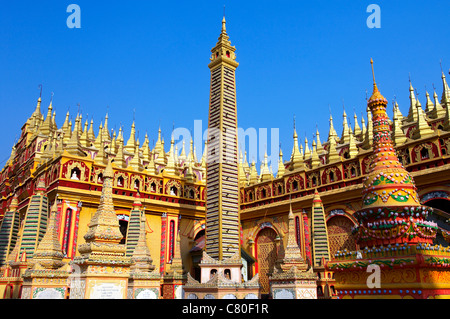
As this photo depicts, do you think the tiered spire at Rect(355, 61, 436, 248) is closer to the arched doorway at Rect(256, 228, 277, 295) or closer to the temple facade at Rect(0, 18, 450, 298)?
the temple facade at Rect(0, 18, 450, 298)

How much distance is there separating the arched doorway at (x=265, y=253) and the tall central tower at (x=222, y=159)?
7868mm

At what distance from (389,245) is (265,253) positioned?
1914 centimetres

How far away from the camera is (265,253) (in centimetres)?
2544

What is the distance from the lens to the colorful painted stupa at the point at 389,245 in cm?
638

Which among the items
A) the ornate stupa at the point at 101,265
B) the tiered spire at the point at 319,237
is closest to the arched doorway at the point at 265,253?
the tiered spire at the point at 319,237

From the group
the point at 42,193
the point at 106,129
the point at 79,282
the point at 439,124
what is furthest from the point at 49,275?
the point at 106,129

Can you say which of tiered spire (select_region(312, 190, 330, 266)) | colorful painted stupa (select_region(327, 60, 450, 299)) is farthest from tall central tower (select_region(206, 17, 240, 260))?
colorful painted stupa (select_region(327, 60, 450, 299))

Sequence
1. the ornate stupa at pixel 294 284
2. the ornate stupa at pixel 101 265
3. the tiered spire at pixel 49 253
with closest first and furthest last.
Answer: the ornate stupa at pixel 101 265
the ornate stupa at pixel 294 284
the tiered spire at pixel 49 253

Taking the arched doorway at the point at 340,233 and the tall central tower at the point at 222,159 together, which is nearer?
the tall central tower at the point at 222,159

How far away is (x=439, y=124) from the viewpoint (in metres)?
27.8

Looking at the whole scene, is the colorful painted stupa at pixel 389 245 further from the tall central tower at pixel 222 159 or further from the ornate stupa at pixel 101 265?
the tall central tower at pixel 222 159

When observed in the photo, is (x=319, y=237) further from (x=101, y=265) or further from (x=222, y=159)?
(x=101, y=265)

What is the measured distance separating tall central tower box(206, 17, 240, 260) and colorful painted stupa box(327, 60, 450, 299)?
950 centimetres
